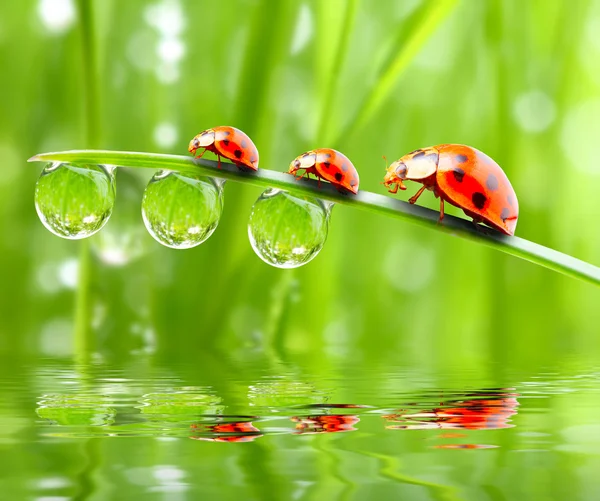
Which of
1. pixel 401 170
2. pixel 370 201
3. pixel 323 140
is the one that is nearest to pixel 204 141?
pixel 401 170

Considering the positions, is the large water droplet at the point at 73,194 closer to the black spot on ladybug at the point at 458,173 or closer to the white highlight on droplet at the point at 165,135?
the black spot on ladybug at the point at 458,173

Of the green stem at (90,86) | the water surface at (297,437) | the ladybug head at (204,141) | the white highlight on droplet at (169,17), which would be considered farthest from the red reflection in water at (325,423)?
the white highlight on droplet at (169,17)

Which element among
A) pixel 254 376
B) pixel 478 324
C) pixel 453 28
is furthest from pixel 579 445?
pixel 453 28

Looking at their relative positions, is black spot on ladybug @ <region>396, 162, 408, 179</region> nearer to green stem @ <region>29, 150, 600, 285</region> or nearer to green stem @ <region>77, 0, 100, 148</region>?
green stem @ <region>29, 150, 600, 285</region>

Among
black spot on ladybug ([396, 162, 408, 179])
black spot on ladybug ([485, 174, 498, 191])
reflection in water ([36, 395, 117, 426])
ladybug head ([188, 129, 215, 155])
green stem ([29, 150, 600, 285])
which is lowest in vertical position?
reflection in water ([36, 395, 117, 426])

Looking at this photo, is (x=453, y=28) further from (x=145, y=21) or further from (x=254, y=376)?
(x=254, y=376)

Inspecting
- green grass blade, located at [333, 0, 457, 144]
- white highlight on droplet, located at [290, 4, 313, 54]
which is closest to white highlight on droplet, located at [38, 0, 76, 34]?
white highlight on droplet, located at [290, 4, 313, 54]

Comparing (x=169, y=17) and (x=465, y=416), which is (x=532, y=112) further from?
(x=465, y=416)
